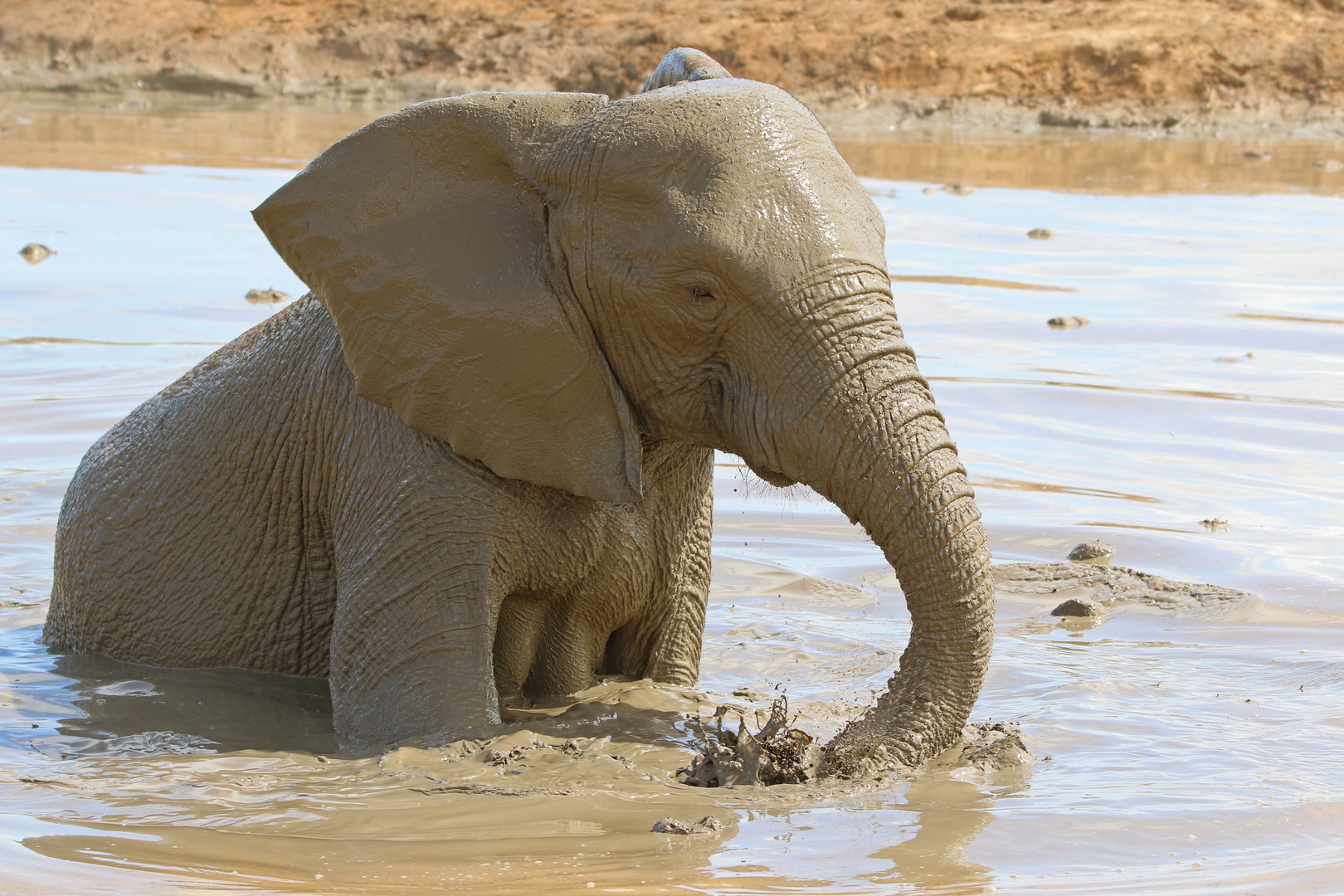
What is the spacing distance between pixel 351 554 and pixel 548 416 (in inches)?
34.1

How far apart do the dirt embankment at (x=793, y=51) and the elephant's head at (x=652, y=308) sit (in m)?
25.9

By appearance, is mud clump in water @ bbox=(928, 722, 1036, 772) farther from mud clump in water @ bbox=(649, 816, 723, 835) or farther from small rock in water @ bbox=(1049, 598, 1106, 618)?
small rock in water @ bbox=(1049, 598, 1106, 618)

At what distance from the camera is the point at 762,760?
4957mm

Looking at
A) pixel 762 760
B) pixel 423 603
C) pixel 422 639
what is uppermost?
pixel 423 603

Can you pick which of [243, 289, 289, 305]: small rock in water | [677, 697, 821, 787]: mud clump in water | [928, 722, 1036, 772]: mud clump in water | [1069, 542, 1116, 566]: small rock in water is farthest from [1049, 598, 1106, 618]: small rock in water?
[243, 289, 289, 305]: small rock in water

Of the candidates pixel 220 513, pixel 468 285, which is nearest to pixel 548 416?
pixel 468 285

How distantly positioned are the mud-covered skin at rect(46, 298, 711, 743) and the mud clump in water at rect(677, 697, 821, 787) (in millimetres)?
673

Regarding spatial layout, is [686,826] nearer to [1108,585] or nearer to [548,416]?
[548,416]

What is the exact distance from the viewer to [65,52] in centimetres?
3491

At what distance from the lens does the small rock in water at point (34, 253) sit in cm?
1537

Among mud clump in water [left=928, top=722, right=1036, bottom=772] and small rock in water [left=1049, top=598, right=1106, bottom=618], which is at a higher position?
small rock in water [left=1049, top=598, right=1106, bottom=618]

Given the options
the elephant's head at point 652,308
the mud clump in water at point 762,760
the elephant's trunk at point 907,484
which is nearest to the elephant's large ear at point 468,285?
the elephant's head at point 652,308

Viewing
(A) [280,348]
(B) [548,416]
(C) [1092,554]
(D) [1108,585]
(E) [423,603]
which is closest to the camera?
(B) [548,416]

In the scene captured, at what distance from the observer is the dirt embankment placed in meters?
30.5
